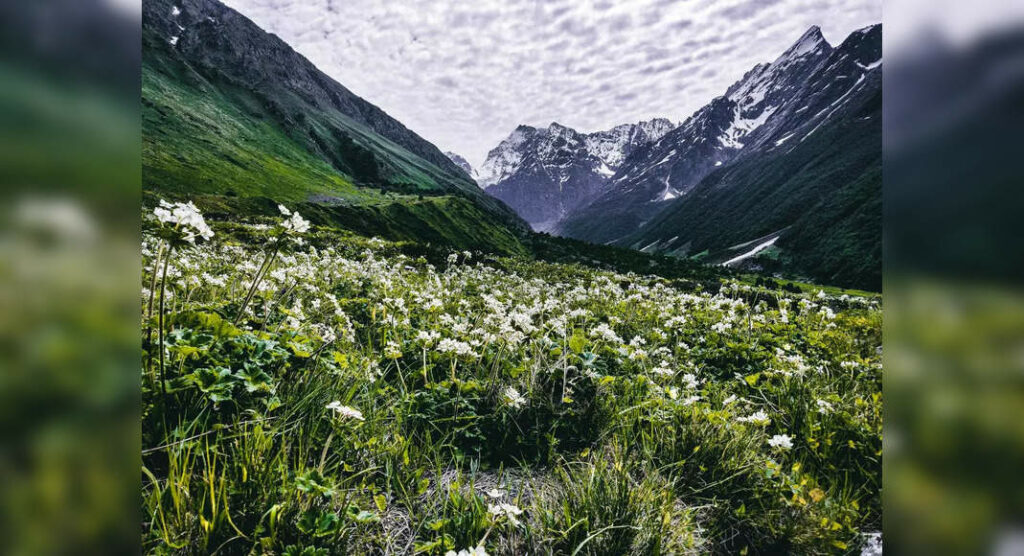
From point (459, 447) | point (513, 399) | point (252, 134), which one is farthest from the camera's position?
point (252, 134)

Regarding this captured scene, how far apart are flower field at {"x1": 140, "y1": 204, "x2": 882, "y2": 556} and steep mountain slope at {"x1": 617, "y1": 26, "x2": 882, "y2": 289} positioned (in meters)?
80.7

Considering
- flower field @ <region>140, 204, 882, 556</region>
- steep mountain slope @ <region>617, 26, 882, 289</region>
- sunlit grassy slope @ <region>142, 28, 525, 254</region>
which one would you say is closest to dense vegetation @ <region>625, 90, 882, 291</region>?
steep mountain slope @ <region>617, 26, 882, 289</region>

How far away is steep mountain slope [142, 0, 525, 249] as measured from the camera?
71812 millimetres

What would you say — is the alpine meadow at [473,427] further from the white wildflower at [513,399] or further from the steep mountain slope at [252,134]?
the steep mountain slope at [252,134]

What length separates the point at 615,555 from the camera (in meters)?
2.25

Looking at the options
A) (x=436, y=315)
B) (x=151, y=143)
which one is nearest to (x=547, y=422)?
(x=436, y=315)

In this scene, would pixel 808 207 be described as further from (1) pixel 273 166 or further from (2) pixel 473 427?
(2) pixel 473 427

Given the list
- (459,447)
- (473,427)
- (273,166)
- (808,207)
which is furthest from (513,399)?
(808,207)

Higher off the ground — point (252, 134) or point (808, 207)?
point (252, 134)

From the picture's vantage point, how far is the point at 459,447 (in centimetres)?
323

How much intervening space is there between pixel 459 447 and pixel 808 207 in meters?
154

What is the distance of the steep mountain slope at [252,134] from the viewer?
236 ft
